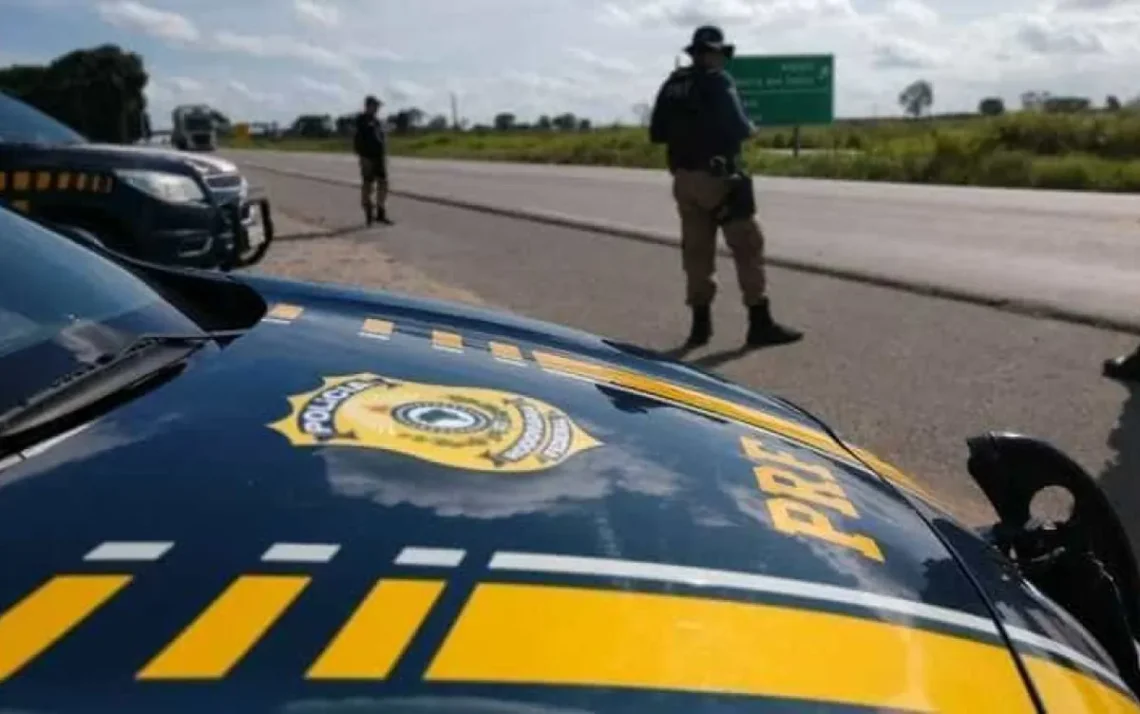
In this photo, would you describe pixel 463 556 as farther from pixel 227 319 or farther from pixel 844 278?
Result: pixel 844 278

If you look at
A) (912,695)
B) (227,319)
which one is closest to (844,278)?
(227,319)

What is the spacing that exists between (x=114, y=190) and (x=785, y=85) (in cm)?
3515

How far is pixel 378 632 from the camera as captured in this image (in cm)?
143

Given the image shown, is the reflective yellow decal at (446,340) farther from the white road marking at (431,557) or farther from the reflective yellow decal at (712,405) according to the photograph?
the white road marking at (431,557)

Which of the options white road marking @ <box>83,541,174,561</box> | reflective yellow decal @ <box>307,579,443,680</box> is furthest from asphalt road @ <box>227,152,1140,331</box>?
white road marking @ <box>83,541,174,561</box>

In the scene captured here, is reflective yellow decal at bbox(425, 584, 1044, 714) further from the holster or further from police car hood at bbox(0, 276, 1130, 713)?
the holster

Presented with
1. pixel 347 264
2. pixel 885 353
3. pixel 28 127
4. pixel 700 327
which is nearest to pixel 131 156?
pixel 28 127

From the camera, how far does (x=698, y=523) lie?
1.84m

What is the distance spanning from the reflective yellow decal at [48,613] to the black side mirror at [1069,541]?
1.55 meters

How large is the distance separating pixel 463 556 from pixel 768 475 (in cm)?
71

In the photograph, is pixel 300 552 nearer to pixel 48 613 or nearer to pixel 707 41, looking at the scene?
pixel 48 613

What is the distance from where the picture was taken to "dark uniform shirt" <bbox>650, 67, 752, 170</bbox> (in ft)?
25.7

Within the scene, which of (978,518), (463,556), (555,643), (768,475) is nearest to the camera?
(555,643)

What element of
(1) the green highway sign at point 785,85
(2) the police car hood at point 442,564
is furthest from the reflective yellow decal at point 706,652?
(1) the green highway sign at point 785,85
